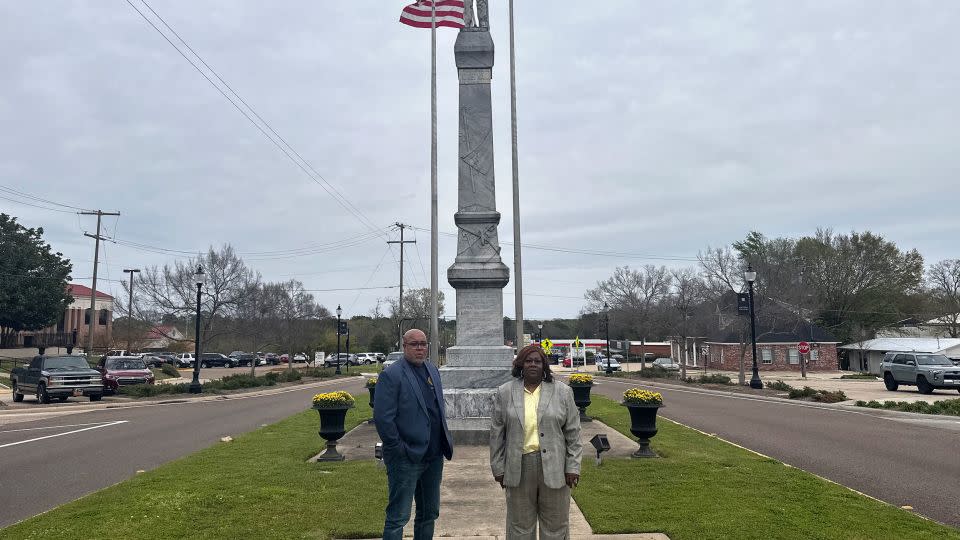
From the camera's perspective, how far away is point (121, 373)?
28.9 m

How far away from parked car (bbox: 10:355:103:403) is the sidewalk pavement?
→ 1767cm

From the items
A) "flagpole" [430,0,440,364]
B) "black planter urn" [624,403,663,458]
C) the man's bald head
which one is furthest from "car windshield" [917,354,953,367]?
the man's bald head

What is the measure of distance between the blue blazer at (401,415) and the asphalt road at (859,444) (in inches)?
231

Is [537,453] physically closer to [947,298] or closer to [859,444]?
[859,444]

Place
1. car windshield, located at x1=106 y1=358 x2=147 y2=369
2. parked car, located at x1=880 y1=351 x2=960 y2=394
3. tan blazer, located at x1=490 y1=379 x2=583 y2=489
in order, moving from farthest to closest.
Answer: car windshield, located at x1=106 y1=358 x2=147 y2=369 → parked car, located at x1=880 y1=351 x2=960 y2=394 → tan blazer, located at x1=490 y1=379 x2=583 y2=489

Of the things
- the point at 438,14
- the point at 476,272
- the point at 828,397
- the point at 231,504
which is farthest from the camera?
the point at 828,397

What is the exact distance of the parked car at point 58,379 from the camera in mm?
24391

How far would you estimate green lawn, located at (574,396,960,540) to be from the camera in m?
6.14

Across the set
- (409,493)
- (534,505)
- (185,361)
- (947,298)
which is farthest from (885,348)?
(185,361)

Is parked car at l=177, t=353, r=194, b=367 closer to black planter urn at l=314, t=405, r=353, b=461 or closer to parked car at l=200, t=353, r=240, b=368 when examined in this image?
parked car at l=200, t=353, r=240, b=368

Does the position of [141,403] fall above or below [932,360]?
below

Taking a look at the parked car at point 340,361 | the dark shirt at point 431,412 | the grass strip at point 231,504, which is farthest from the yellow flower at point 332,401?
the parked car at point 340,361

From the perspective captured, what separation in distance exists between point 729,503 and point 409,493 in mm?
4158

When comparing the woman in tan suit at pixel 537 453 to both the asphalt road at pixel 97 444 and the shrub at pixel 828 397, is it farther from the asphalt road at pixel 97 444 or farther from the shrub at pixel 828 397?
the shrub at pixel 828 397
